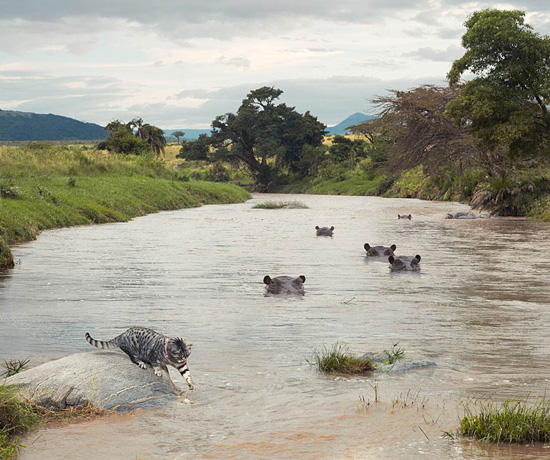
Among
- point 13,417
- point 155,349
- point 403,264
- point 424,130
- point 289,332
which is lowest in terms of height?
point 289,332

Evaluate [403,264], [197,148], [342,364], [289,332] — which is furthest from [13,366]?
[197,148]

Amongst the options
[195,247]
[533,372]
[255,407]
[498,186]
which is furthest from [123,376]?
[498,186]

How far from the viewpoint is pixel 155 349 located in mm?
6910

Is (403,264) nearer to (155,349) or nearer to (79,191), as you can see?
(155,349)

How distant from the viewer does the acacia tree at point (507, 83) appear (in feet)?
97.2

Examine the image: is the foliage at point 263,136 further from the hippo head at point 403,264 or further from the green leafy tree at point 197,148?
the hippo head at point 403,264

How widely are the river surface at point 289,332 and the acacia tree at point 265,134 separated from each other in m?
65.5

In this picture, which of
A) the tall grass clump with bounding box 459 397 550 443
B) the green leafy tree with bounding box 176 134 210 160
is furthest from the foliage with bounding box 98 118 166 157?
the tall grass clump with bounding box 459 397 550 443

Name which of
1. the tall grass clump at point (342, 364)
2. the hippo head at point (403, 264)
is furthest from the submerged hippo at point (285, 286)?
the tall grass clump at point (342, 364)

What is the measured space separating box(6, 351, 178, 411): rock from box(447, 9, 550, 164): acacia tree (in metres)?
24.9

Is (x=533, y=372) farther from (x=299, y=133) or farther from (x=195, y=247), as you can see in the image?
(x=299, y=133)

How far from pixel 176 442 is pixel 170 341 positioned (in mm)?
1297

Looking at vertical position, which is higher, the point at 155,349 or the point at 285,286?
the point at 155,349

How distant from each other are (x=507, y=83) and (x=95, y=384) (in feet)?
91.7
